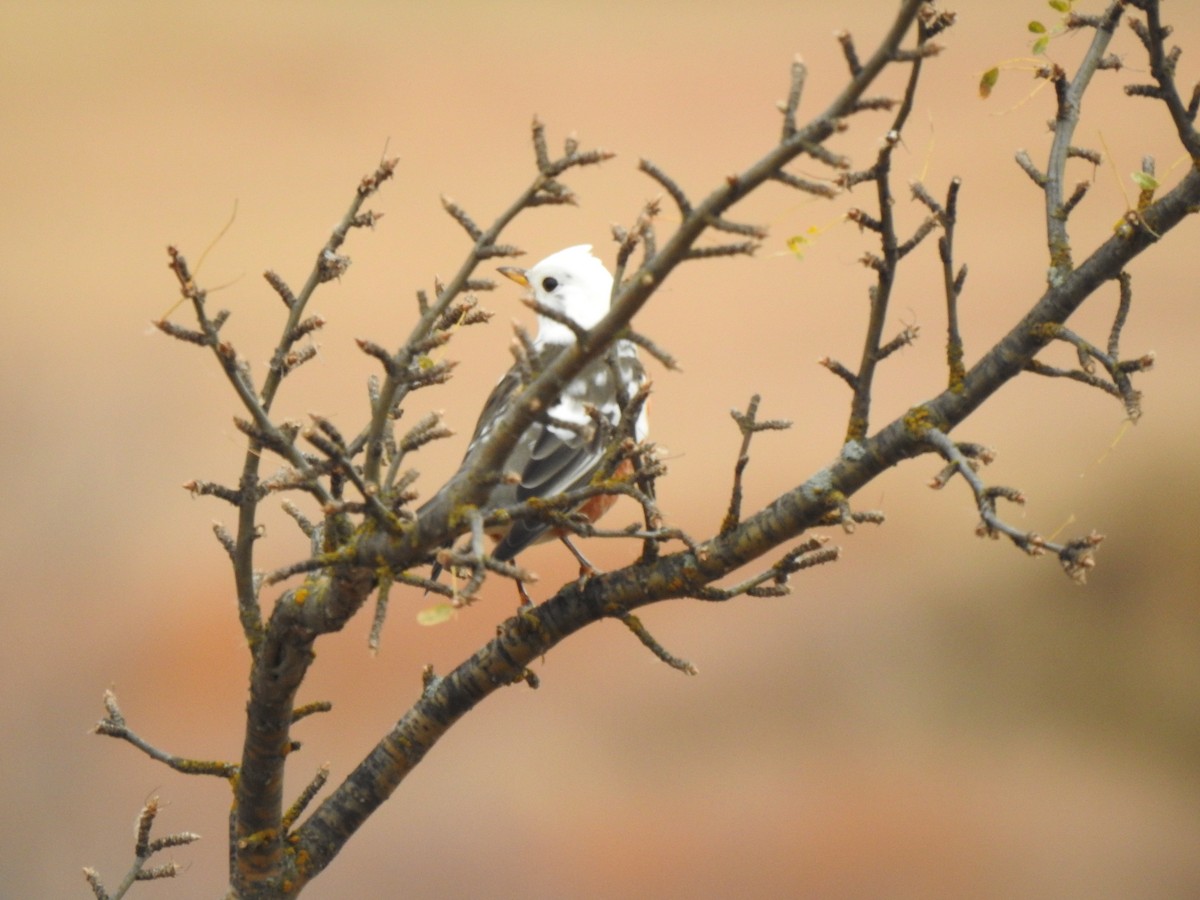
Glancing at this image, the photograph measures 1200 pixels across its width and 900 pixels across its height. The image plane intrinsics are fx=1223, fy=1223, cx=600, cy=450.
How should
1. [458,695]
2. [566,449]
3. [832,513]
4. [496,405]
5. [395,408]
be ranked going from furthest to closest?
1. [496,405]
2. [566,449]
3. [458,695]
4. [395,408]
5. [832,513]

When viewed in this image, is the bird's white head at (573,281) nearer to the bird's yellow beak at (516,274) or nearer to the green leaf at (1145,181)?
the bird's yellow beak at (516,274)

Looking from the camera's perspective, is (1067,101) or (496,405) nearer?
(1067,101)

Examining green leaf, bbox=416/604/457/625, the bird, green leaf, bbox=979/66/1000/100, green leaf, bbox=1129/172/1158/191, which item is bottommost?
green leaf, bbox=416/604/457/625

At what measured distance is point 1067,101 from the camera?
5.06ft

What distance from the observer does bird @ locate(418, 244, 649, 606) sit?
1943mm

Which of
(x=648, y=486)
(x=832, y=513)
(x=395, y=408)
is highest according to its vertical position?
(x=395, y=408)

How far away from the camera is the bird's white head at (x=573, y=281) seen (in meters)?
2.55

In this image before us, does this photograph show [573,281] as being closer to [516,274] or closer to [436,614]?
[516,274]

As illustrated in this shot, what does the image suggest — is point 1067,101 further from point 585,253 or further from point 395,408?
point 585,253

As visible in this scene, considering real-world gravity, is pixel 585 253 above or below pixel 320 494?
above

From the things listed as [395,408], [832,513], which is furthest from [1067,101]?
[395,408]

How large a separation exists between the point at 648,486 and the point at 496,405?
103 centimetres

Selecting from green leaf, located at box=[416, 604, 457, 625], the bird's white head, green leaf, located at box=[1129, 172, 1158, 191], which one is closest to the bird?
the bird's white head

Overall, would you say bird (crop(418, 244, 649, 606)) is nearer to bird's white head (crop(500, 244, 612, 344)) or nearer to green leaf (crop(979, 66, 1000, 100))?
bird's white head (crop(500, 244, 612, 344))
